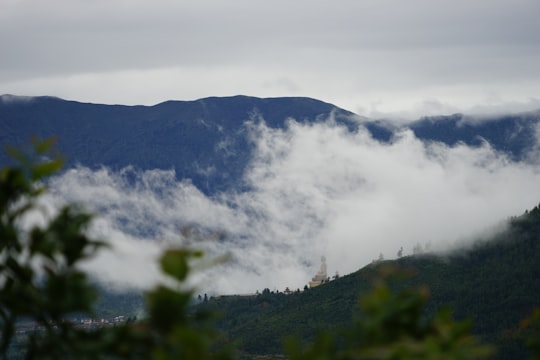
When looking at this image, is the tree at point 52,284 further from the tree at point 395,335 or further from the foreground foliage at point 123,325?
the tree at point 395,335

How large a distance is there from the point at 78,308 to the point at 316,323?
603 feet

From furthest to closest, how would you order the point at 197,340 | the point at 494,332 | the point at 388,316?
1. the point at 494,332
2. the point at 388,316
3. the point at 197,340

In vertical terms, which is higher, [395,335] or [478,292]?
[478,292]

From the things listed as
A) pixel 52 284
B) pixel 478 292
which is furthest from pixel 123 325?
pixel 478 292

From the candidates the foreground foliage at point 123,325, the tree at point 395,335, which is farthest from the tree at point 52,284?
the tree at point 395,335

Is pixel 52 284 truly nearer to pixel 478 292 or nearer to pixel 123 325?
pixel 123 325

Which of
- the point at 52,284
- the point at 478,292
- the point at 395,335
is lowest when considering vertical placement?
the point at 395,335

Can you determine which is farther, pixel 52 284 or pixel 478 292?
pixel 478 292

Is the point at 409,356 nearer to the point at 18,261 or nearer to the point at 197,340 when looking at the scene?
the point at 197,340

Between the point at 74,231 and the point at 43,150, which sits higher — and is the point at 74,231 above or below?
below

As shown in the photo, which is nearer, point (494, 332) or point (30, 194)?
point (30, 194)

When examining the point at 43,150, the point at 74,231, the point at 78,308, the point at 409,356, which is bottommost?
the point at 409,356

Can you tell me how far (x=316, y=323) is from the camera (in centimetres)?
19188

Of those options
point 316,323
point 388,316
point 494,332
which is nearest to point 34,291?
point 388,316
